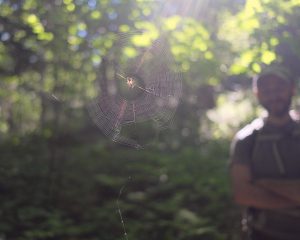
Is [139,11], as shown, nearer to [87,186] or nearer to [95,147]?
[87,186]

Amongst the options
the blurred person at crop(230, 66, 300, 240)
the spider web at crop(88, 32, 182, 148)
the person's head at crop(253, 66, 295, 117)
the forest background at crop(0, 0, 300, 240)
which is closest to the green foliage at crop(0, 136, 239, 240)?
the forest background at crop(0, 0, 300, 240)

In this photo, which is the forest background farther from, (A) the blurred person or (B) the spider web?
(A) the blurred person

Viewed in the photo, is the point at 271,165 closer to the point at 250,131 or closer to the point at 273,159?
the point at 273,159

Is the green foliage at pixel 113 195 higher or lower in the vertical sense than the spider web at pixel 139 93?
lower

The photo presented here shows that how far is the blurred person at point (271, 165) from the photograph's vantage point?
11.7 ft

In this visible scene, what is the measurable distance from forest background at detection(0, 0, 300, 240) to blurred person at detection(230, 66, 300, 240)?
329 millimetres

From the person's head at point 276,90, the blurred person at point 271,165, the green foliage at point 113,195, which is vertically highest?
the person's head at point 276,90

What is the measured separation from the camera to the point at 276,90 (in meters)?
3.73

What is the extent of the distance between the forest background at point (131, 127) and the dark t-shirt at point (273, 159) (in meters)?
0.66

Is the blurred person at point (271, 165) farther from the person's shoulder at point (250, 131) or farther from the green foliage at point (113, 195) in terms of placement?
the green foliage at point (113, 195)

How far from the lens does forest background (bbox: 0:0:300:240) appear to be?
14.6ft

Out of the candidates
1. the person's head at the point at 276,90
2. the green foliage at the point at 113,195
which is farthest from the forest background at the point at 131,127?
the person's head at the point at 276,90

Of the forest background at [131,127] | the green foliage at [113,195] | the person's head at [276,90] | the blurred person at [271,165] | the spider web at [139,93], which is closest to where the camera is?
the blurred person at [271,165]

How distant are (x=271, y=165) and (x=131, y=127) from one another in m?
10.6
